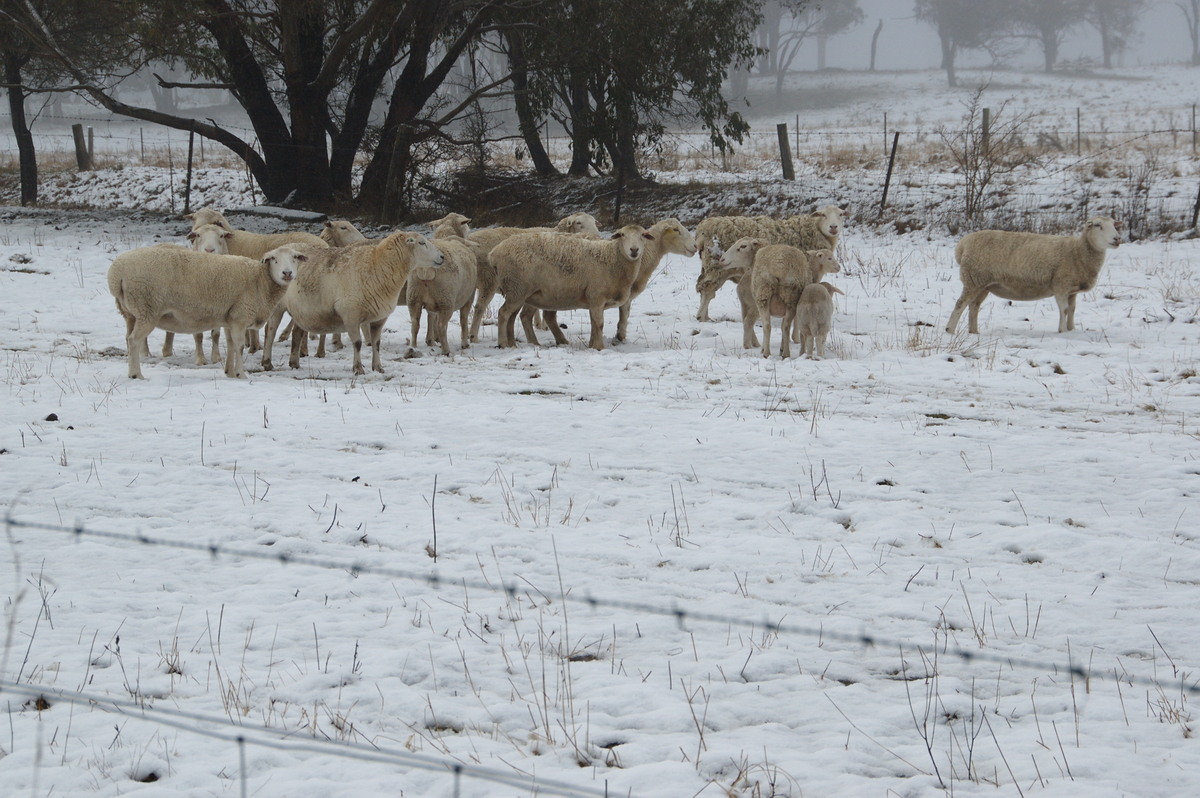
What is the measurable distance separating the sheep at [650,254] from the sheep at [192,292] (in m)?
3.54

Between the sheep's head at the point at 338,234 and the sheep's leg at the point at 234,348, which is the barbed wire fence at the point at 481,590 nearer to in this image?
the sheep's leg at the point at 234,348

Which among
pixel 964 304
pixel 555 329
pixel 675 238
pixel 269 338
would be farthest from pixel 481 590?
pixel 964 304

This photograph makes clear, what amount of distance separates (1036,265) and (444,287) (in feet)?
23.2

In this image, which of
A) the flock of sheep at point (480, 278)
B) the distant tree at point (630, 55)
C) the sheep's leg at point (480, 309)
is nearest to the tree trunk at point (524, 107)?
the distant tree at point (630, 55)

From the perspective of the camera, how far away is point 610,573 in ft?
19.1

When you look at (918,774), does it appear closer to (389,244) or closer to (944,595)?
(944,595)

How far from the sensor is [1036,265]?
12672 mm

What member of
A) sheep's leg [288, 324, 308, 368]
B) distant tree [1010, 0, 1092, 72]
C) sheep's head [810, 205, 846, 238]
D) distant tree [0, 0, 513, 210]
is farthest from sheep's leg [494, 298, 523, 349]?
distant tree [1010, 0, 1092, 72]

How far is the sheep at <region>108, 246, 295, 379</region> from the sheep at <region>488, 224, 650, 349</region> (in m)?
2.73

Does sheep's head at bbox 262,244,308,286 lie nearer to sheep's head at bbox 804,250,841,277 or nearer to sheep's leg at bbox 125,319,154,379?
sheep's leg at bbox 125,319,154,379

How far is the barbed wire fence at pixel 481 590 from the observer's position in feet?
11.4

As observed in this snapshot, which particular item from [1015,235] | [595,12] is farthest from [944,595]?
[595,12]

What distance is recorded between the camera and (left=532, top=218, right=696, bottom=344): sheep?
12.9m

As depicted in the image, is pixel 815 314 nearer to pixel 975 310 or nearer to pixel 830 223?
pixel 975 310
